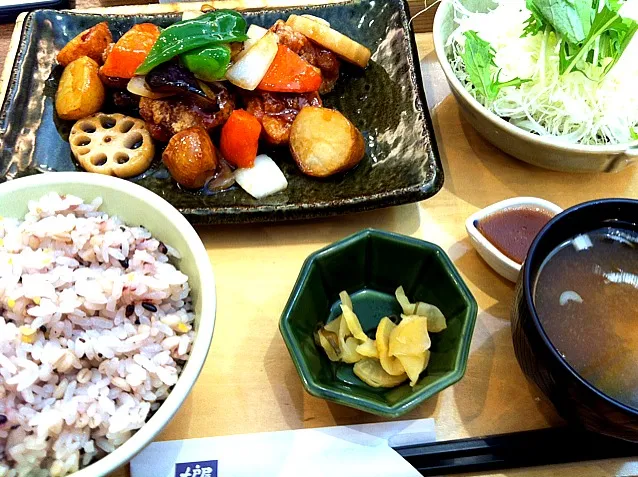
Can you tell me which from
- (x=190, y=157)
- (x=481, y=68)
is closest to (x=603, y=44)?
(x=481, y=68)

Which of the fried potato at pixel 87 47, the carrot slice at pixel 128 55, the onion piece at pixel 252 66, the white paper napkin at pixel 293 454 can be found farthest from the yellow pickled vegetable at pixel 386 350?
the fried potato at pixel 87 47

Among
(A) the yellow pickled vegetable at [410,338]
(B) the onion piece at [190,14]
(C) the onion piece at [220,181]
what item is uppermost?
(B) the onion piece at [190,14]

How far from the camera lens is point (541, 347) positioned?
1232 mm

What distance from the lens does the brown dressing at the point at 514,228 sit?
176cm

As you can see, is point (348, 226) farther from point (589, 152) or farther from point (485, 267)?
point (589, 152)

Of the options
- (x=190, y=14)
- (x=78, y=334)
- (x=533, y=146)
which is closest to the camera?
(x=78, y=334)

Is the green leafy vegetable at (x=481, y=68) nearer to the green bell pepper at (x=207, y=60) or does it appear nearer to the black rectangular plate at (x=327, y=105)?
the black rectangular plate at (x=327, y=105)

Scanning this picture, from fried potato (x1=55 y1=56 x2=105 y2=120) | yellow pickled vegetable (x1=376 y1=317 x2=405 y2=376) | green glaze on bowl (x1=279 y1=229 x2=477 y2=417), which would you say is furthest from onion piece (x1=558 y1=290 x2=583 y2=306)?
fried potato (x1=55 y1=56 x2=105 y2=120)

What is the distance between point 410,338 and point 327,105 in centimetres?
119

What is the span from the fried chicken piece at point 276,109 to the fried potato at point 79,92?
58cm

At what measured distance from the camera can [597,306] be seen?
4.58 ft

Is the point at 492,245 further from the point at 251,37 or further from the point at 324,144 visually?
the point at 251,37

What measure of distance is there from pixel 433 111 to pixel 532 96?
1.35 ft

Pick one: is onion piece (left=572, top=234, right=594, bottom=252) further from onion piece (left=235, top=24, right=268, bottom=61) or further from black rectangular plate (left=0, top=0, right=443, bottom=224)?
onion piece (left=235, top=24, right=268, bottom=61)
